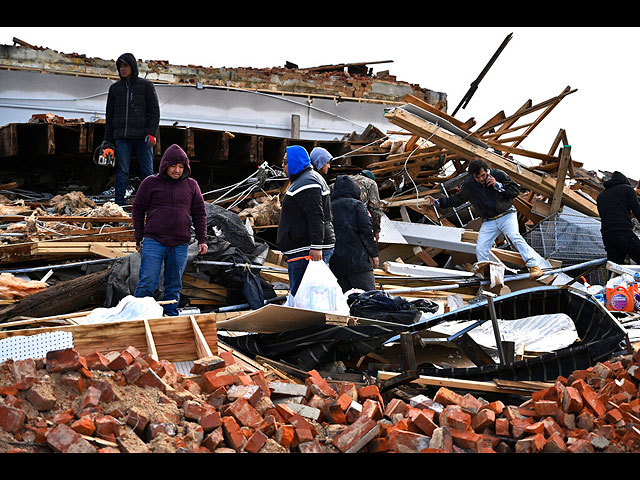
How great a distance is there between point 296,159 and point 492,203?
3360 mm

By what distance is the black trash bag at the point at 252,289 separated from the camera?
26.2 feet

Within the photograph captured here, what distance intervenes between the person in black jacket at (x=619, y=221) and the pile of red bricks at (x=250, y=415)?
534 cm

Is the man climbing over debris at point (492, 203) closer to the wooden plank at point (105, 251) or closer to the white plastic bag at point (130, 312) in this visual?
the wooden plank at point (105, 251)

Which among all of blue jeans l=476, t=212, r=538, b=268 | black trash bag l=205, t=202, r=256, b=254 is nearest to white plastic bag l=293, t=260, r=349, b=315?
black trash bag l=205, t=202, r=256, b=254

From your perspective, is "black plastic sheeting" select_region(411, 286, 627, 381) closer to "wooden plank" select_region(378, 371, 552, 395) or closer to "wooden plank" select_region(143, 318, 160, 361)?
"wooden plank" select_region(378, 371, 552, 395)

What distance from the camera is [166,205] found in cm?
673

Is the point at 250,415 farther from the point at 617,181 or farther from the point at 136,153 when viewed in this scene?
the point at 617,181

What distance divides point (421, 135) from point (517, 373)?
20.0ft

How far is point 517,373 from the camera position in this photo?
17.8ft

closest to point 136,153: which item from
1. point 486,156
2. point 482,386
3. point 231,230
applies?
point 231,230

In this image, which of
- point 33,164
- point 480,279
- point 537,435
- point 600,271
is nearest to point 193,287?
A: point 480,279

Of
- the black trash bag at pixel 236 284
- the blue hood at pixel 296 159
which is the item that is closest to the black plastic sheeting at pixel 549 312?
the blue hood at pixel 296 159

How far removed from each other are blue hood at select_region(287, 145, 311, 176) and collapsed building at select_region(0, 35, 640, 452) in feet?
4.52
